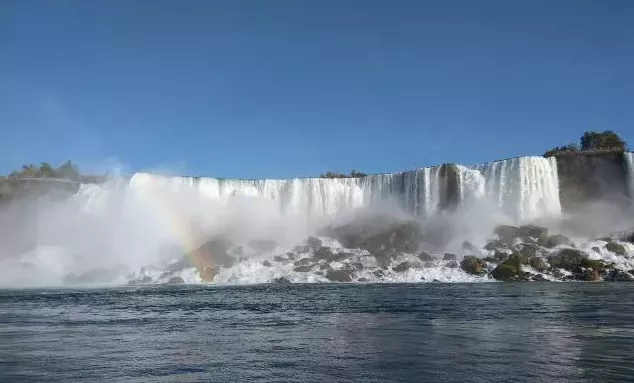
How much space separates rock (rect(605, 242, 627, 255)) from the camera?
40.7 metres

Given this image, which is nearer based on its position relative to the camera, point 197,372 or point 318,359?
point 197,372

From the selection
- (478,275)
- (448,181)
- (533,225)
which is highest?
(448,181)

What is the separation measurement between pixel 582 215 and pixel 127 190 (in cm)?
3691

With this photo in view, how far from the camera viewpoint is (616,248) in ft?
135

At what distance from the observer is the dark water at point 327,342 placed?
360 inches

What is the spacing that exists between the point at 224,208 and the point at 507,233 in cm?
2361

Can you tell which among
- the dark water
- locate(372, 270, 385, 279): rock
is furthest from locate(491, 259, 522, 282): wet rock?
the dark water

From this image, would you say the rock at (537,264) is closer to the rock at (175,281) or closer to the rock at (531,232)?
the rock at (531,232)

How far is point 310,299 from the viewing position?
25.1m

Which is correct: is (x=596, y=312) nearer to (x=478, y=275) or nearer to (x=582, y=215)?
(x=478, y=275)

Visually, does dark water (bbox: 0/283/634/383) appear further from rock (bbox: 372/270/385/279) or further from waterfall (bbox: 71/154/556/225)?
waterfall (bbox: 71/154/556/225)

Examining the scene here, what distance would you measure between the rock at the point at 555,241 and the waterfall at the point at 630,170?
24.1 ft

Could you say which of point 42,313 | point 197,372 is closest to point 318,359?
point 197,372

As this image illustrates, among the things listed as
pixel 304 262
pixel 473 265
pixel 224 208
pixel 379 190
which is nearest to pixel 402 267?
pixel 473 265
